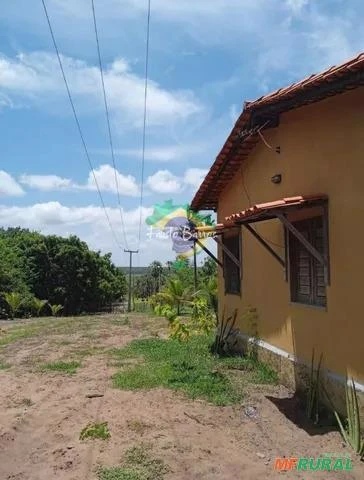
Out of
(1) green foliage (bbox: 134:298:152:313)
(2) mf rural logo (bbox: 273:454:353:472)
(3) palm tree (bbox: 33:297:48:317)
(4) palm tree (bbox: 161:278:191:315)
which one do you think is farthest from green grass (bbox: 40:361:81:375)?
(1) green foliage (bbox: 134:298:152:313)

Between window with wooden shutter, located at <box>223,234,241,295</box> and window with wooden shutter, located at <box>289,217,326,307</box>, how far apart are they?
2.90 m

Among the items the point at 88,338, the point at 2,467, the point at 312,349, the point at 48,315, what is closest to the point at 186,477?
the point at 2,467

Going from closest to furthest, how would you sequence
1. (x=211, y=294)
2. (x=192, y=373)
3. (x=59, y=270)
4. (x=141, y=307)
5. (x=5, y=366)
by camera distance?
(x=192, y=373), (x=5, y=366), (x=211, y=294), (x=59, y=270), (x=141, y=307)

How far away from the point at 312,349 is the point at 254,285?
9.24 feet

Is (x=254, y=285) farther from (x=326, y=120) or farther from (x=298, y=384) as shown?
(x=326, y=120)

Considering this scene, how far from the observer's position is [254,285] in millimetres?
9719

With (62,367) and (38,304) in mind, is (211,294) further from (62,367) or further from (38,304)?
(38,304)

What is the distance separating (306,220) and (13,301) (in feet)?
68.6

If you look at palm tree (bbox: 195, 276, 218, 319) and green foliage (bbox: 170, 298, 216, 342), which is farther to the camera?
palm tree (bbox: 195, 276, 218, 319)

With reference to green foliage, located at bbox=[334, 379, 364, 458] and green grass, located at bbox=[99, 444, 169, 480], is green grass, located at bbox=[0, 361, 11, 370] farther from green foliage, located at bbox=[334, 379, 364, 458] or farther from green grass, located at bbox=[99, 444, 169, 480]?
green foliage, located at bbox=[334, 379, 364, 458]

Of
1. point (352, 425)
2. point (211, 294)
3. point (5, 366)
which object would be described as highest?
point (211, 294)

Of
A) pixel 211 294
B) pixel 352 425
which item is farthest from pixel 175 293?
pixel 352 425

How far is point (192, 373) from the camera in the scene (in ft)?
28.3

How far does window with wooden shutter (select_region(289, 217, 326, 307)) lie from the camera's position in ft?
23.0
